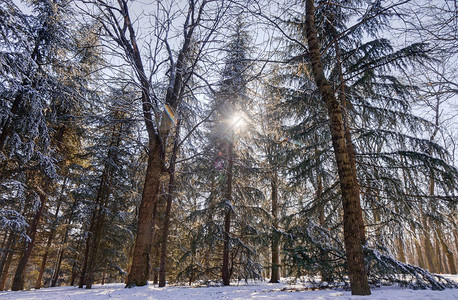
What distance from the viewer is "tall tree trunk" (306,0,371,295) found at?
14.1ft

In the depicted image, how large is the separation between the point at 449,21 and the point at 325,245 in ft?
19.2

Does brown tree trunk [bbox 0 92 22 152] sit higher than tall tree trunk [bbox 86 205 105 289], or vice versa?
brown tree trunk [bbox 0 92 22 152]

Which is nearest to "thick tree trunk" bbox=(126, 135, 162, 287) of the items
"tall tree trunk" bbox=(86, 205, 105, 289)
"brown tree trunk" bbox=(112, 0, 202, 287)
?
"brown tree trunk" bbox=(112, 0, 202, 287)

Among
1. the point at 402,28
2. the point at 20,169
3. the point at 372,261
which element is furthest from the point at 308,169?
the point at 20,169

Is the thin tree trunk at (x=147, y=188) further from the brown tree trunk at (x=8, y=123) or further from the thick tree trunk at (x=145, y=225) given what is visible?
the brown tree trunk at (x=8, y=123)

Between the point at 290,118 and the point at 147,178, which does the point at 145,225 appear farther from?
the point at 290,118

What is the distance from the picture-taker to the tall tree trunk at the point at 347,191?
14.1 ft

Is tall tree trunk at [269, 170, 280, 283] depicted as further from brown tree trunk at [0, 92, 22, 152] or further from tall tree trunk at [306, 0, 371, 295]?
brown tree trunk at [0, 92, 22, 152]

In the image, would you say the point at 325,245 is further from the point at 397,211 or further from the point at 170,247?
the point at 170,247

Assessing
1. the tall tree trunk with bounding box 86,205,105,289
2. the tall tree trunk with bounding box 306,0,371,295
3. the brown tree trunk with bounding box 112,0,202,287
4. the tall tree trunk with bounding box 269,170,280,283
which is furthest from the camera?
the tall tree trunk with bounding box 86,205,105,289

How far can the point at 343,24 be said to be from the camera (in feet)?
27.0

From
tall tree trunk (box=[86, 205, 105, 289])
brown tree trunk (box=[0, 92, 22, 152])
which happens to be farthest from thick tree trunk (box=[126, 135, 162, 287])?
tall tree trunk (box=[86, 205, 105, 289])

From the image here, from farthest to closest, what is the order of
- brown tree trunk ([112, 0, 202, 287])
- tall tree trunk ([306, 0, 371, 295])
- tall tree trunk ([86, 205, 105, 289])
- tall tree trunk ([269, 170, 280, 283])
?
tall tree trunk ([86, 205, 105, 289])
tall tree trunk ([269, 170, 280, 283])
brown tree trunk ([112, 0, 202, 287])
tall tree trunk ([306, 0, 371, 295])

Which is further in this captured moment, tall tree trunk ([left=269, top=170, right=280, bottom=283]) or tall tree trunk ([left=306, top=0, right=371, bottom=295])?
tall tree trunk ([left=269, top=170, right=280, bottom=283])
